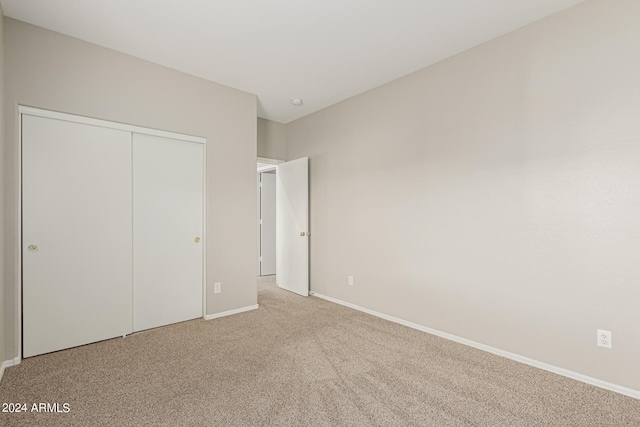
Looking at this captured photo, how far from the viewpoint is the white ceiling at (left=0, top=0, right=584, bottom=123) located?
2.23m

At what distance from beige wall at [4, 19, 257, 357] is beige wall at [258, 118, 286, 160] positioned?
862mm

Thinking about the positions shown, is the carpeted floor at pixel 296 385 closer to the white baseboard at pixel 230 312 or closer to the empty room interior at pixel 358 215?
the empty room interior at pixel 358 215

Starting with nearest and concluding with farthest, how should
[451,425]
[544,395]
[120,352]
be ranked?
[451,425], [544,395], [120,352]

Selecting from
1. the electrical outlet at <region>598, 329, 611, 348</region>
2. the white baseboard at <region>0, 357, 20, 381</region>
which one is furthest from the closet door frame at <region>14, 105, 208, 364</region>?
the electrical outlet at <region>598, 329, 611, 348</region>

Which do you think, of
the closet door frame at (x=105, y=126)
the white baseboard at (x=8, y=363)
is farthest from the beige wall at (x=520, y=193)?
the white baseboard at (x=8, y=363)

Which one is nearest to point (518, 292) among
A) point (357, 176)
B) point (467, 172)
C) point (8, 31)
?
point (467, 172)

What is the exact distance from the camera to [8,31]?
2365mm

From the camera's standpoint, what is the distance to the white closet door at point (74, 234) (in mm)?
2480

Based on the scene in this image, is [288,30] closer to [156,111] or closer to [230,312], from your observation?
[156,111]

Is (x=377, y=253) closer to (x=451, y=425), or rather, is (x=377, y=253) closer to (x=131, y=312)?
(x=451, y=425)

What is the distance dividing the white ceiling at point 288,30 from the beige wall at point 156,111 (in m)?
0.15

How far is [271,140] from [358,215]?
2005mm

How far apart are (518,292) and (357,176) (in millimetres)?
2108

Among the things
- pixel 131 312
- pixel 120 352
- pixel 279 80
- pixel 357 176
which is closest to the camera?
pixel 120 352
